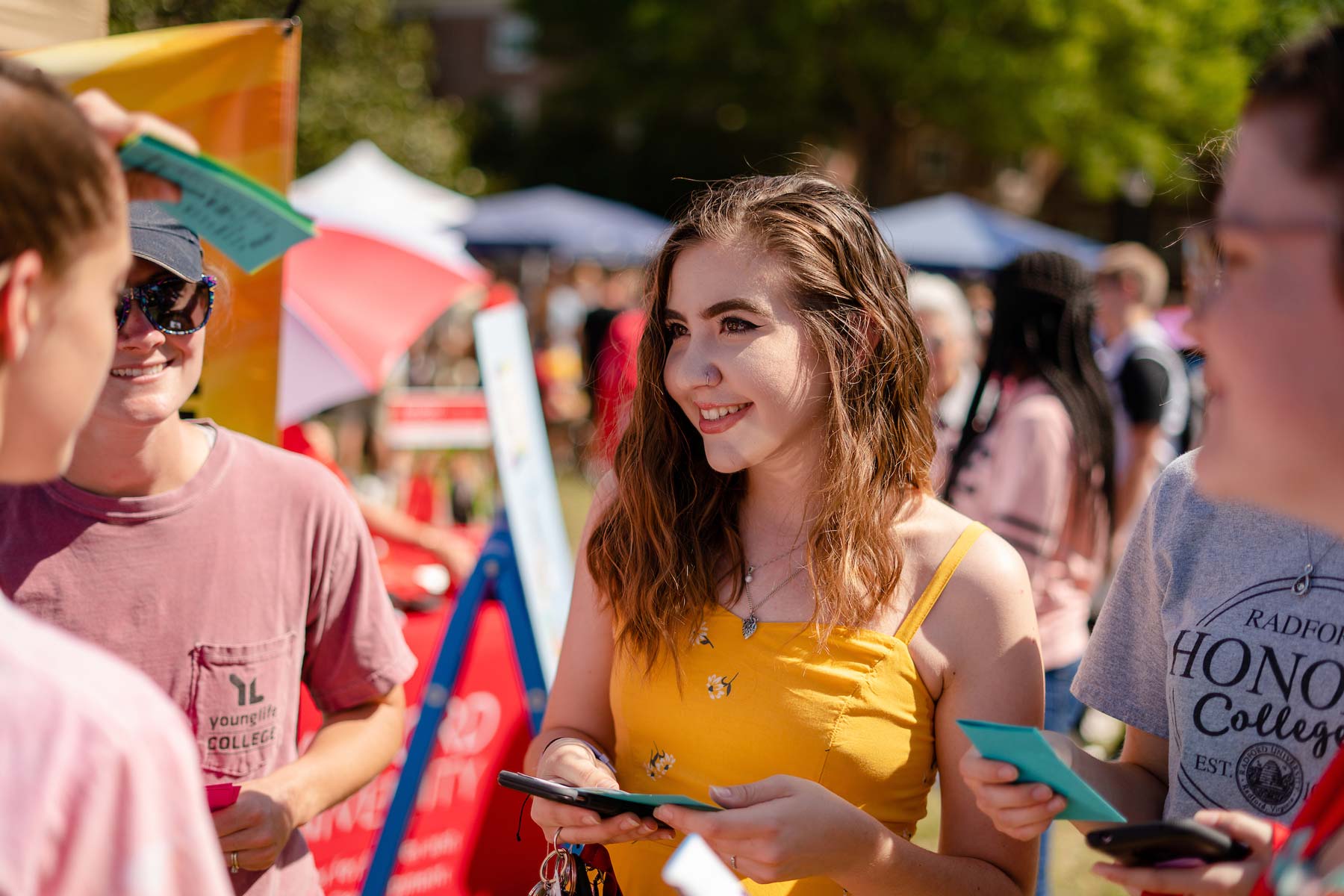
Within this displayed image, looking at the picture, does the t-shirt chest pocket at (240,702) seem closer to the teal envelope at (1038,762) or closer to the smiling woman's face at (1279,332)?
the teal envelope at (1038,762)

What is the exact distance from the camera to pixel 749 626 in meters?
1.92

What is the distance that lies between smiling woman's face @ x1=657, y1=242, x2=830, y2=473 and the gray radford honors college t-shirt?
2.01 feet

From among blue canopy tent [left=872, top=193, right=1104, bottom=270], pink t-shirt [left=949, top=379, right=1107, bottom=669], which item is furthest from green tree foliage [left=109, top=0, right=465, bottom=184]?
pink t-shirt [left=949, top=379, right=1107, bottom=669]

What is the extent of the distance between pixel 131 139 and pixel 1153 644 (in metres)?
1.52

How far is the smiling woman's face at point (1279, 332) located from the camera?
1.03 m

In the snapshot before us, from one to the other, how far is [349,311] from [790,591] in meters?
3.49

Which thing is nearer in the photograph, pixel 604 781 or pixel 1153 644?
pixel 1153 644

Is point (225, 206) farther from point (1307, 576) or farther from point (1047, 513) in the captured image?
point (1047, 513)

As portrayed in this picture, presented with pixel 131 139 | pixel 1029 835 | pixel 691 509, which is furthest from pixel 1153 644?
pixel 131 139

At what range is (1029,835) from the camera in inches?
55.3

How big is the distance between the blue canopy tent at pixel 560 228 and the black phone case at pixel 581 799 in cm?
1375

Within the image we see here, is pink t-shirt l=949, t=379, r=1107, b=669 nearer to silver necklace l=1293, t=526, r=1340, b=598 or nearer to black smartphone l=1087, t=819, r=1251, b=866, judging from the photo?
silver necklace l=1293, t=526, r=1340, b=598

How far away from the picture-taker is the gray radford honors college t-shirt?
1472mm

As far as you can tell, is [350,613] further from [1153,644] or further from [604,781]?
[1153,644]
